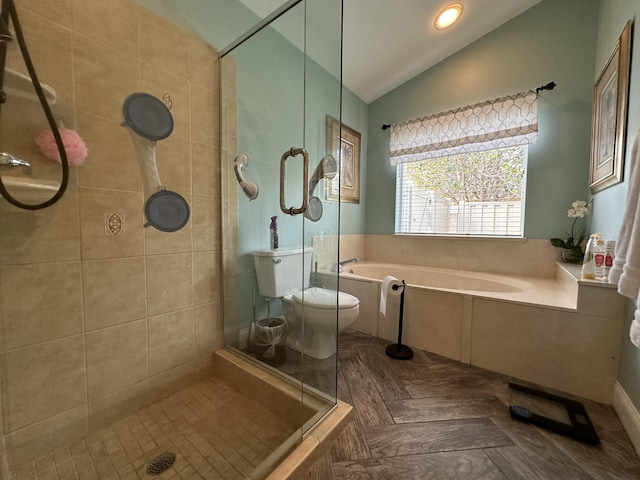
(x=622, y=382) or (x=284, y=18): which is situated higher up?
(x=284, y=18)

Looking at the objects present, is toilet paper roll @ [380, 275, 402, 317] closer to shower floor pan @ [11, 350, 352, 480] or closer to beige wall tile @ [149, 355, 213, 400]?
shower floor pan @ [11, 350, 352, 480]

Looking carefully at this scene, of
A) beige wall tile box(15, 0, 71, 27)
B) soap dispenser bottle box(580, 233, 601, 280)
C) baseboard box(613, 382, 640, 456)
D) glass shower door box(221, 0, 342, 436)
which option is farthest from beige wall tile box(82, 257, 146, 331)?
soap dispenser bottle box(580, 233, 601, 280)

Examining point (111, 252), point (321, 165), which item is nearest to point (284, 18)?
point (321, 165)

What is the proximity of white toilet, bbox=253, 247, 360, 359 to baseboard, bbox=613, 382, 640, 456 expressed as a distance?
1377 mm

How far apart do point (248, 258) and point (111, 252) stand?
0.75m

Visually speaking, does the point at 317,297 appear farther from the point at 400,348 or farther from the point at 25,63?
the point at 25,63

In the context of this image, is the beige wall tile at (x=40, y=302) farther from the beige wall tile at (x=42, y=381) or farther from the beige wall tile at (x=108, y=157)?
the beige wall tile at (x=108, y=157)

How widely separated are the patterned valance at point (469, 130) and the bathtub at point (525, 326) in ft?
4.08

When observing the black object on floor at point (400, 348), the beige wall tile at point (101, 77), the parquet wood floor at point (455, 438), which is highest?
the beige wall tile at point (101, 77)

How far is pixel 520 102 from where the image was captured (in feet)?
7.34

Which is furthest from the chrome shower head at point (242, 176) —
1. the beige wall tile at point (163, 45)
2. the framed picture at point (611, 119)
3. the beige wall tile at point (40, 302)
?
the framed picture at point (611, 119)

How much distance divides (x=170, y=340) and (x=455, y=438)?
5.14ft

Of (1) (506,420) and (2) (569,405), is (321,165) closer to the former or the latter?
(1) (506,420)

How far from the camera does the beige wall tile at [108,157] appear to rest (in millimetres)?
1088
